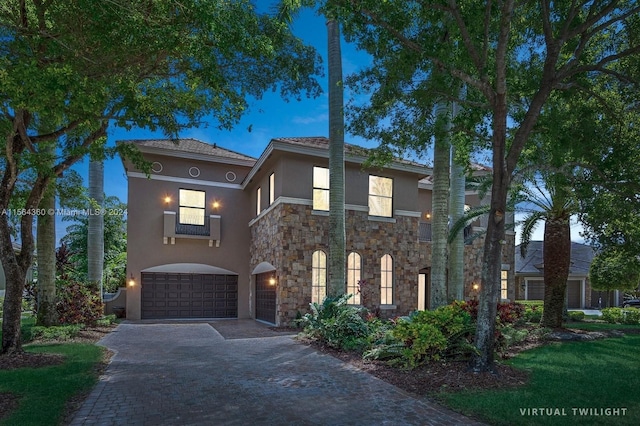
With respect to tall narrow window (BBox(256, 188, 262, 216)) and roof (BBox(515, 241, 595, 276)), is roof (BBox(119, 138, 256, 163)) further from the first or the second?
roof (BBox(515, 241, 595, 276))

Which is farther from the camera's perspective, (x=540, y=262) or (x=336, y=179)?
(x=540, y=262)

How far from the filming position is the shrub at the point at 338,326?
10.6 metres

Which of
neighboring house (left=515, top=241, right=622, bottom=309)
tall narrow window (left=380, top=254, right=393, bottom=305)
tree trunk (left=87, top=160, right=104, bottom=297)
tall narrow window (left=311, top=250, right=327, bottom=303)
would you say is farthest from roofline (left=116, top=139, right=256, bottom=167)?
neighboring house (left=515, top=241, right=622, bottom=309)

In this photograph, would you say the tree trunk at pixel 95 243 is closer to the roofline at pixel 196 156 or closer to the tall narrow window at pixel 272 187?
the roofline at pixel 196 156

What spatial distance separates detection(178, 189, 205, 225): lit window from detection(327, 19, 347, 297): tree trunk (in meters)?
9.47

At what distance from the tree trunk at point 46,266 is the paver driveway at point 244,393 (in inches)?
152

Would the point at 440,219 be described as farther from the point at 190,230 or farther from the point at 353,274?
the point at 190,230

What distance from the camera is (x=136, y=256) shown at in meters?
18.9

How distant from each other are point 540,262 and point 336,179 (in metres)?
25.8

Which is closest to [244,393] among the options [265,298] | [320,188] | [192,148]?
[320,188]

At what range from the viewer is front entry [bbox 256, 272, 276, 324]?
17.0 m

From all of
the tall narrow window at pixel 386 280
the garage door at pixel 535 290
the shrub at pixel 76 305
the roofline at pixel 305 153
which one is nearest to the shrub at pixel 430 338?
the roofline at pixel 305 153

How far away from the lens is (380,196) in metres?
18.3


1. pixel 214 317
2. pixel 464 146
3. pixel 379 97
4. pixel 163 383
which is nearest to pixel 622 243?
pixel 464 146
